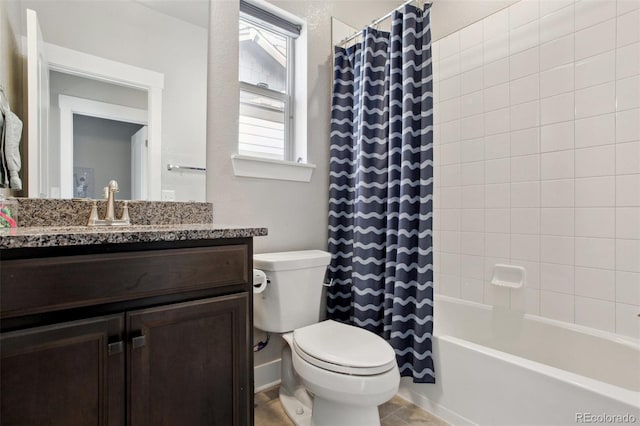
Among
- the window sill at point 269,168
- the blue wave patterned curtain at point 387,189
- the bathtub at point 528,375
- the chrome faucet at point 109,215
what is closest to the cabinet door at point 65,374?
the chrome faucet at point 109,215

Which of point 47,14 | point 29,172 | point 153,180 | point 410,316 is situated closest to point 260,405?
point 410,316

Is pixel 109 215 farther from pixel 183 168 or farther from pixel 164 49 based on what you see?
pixel 164 49

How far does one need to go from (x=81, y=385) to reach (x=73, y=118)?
3.20ft

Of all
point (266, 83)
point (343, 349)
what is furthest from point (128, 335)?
point (266, 83)

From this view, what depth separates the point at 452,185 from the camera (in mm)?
2227

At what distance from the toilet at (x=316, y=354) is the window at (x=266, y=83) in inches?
28.5

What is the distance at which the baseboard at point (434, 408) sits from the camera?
1.46m

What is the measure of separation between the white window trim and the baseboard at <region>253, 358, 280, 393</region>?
41.4 inches

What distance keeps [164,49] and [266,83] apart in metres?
0.69

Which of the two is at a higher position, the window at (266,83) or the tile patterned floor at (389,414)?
the window at (266,83)

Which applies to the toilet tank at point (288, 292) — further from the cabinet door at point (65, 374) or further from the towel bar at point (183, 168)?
the cabinet door at point (65, 374)

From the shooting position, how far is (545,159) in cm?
182

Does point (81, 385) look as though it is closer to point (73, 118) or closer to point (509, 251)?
point (73, 118)

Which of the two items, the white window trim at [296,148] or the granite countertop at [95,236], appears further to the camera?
the white window trim at [296,148]
